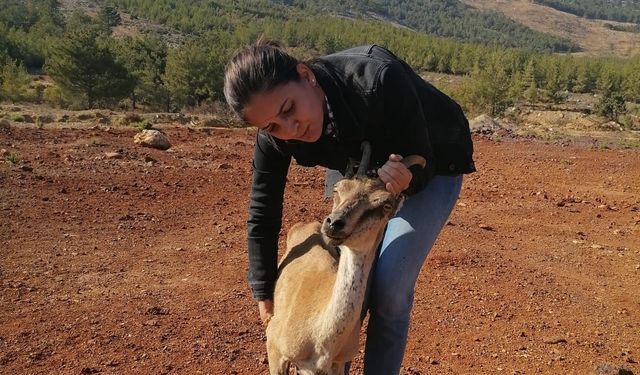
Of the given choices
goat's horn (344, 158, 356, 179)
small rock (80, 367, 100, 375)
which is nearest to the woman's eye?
goat's horn (344, 158, 356, 179)

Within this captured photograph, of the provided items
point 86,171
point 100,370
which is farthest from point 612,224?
point 86,171

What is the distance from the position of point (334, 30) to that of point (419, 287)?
Answer: 382 ft

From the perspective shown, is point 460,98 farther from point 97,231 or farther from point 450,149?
point 450,149

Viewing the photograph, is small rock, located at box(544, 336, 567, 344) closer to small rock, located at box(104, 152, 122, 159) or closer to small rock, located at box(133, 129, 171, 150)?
small rock, located at box(104, 152, 122, 159)

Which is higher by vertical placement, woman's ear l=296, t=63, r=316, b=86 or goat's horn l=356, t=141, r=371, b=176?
woman's ear l=296, t=63, r=316, b=86

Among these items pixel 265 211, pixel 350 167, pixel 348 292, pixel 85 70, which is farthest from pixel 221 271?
pixel 85 70

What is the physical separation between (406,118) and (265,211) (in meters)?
1.20

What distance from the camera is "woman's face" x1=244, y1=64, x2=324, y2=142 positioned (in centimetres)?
263

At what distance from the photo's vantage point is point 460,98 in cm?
4766

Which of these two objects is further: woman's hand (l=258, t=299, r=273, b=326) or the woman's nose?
woman's hand (l=258, t=299, r=273, b=326)

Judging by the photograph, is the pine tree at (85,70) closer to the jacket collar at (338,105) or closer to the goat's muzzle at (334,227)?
the jacket collar at (338,105)

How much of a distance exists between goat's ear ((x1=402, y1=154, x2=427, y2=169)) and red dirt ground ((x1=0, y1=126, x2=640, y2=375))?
2.97m

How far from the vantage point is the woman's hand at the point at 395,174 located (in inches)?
109

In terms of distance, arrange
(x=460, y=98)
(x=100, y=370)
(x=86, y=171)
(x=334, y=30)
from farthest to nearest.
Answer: (x=334, y=30) < (x=460, y=98) < (x=86, y=171) < (x=100, y=370)
